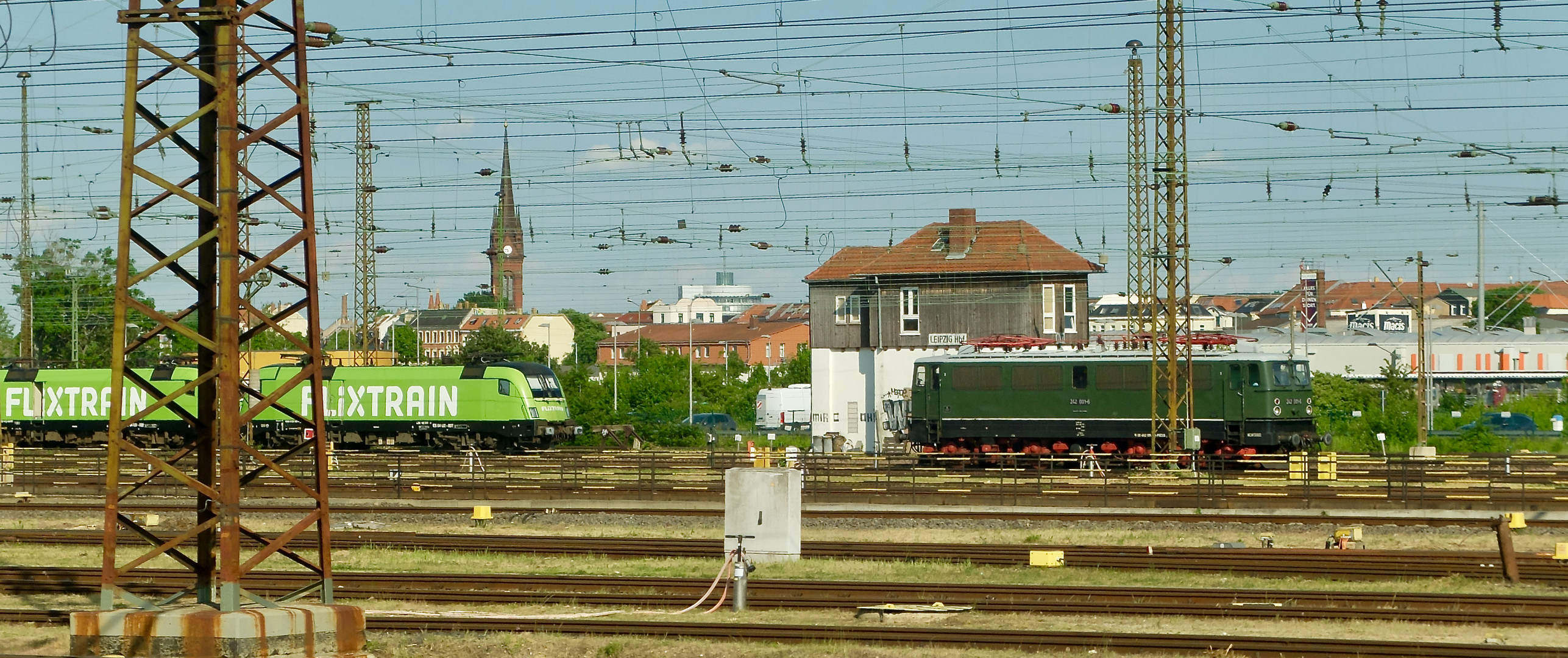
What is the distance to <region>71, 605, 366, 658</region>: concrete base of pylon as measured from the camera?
12523mm

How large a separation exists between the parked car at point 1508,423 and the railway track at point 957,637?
144 feet

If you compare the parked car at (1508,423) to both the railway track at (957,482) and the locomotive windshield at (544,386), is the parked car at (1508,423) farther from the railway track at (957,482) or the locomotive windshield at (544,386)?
the locomotive windshield at (544,386)

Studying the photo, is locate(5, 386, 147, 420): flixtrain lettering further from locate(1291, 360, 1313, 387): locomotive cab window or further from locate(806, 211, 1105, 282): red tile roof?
locate(1291, 360, 1313, 387): locomotive cab window

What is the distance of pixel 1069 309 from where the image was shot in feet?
181

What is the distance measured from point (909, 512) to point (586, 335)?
128m

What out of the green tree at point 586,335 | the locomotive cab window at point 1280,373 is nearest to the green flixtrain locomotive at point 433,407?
the locomotive cab window at point 1280,373

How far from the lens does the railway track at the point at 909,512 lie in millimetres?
25562

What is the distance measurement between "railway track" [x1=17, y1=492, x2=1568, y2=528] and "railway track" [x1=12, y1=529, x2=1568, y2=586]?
2.98 m

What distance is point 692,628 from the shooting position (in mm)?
15711

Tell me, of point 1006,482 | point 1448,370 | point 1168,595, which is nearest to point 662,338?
point 1448,370

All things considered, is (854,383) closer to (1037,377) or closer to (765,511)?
(1037,377)

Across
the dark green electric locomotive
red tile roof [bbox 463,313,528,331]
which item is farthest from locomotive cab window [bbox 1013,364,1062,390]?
red tile roof [bbox 463,313,528,331]

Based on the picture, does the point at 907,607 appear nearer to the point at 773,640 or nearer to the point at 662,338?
the point at 773,640

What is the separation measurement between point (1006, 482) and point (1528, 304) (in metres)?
121
